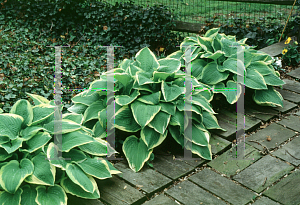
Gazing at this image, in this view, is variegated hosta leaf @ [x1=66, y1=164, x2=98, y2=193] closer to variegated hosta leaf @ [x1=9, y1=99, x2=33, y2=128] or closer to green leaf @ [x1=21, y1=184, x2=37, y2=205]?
green leaf @ [x1=21, y1=184, x2=37, y2=205]

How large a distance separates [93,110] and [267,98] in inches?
60.9

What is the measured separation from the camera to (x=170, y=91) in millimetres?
2326

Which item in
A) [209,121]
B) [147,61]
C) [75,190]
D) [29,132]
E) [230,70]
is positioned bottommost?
[75,190]

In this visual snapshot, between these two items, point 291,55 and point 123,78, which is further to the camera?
point 291,55

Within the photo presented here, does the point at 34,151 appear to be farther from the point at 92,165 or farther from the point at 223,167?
the point at 223,167

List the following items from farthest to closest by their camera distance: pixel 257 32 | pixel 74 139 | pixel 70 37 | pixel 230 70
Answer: pixel 70 37, pixel 257 32, pixel 230 70, pixel 74 139

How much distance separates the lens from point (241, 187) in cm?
203

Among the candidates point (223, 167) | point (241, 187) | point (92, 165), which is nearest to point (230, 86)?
point (223, 167)

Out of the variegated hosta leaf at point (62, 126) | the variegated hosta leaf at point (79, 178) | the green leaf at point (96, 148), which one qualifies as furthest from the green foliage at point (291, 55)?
the variegated hosta leaf at point (79, 178)

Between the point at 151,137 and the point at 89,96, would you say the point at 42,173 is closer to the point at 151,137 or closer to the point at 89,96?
the point at 151,137

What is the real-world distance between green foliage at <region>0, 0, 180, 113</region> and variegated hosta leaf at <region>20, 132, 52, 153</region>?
136 cm

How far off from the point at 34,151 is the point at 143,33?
10.3ft

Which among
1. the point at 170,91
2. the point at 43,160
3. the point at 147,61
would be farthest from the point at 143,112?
the point at 43,160

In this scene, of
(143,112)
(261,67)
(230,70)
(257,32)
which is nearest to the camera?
(143,112)
